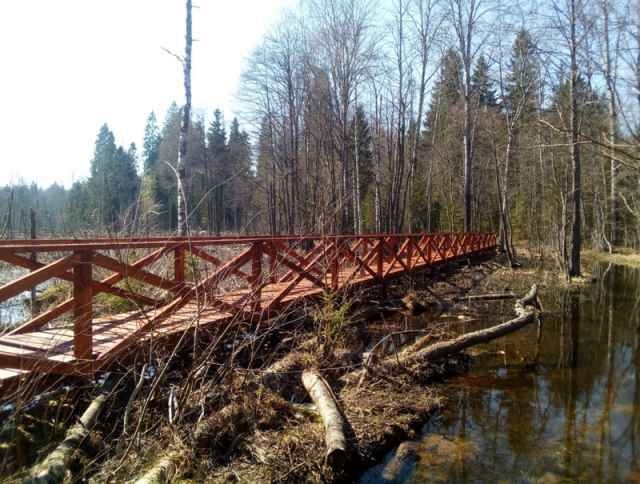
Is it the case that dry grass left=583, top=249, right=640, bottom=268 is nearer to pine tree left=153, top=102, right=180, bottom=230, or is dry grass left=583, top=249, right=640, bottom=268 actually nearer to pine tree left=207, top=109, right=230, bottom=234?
pine tree left=207, top=109, right=230, bottom=234

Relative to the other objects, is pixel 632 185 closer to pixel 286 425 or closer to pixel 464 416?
pixel 464 416

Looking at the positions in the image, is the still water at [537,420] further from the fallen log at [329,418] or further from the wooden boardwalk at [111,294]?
the wooden boardwalk at [111,294]

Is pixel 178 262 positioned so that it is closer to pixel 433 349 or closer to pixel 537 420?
pixel 433 349

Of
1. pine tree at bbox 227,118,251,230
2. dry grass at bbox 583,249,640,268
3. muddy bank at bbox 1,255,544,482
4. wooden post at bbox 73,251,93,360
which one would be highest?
pine tree at bbox 227,118,251,230

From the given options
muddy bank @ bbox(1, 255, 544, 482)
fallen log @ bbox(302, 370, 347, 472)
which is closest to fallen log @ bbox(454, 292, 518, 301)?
muddy bank @ bbox(1, 255, 544, 482)

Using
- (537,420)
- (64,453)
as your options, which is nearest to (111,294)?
(64,453)

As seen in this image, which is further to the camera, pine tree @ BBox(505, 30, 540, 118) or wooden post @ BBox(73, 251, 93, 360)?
pine tree @ BBox(505, 30, 540, 118)

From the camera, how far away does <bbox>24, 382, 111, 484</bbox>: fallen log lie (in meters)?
2.47

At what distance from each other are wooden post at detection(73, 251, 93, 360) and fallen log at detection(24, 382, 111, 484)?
0.43 metres

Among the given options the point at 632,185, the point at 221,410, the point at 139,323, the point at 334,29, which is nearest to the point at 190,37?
the point at 334,29

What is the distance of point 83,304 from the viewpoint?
3.55 m

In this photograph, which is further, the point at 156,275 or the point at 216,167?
the point at 216,167

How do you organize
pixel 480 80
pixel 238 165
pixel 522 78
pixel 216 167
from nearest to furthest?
pixel 522 78
pixel 480 80
pixel 238 165
pixel 216 167

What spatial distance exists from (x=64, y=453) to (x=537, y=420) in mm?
4132
